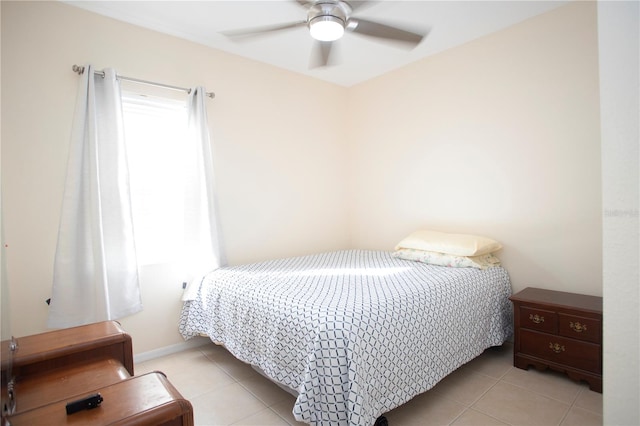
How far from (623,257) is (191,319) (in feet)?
8.76

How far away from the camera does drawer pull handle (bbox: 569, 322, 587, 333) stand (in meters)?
2.06

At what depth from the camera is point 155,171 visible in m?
2.67

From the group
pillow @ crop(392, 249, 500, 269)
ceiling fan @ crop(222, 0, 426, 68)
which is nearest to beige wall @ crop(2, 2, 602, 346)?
pillow @ crop(392, 249, 500, 269)

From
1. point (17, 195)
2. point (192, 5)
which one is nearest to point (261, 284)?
point (17, 195)

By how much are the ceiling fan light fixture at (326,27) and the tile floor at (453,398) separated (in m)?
2.24

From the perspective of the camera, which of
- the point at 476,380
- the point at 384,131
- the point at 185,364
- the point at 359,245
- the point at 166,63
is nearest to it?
the point at 476,380

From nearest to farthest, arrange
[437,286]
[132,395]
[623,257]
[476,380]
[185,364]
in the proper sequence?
[623,257] < [132,395] < [437,286] < [476,380] < [185,364]

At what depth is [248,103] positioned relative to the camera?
3180mm

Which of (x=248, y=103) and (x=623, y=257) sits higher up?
(x=248, y=103)

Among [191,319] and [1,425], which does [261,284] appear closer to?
[191,319]

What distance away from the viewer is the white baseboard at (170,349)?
256 cm

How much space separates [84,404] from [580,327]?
2584 millimetres

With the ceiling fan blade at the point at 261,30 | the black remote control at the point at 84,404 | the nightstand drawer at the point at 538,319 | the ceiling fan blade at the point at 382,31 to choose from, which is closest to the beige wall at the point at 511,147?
the nightstand drawer at the point at 538,319

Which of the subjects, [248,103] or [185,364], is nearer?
[185,364]
